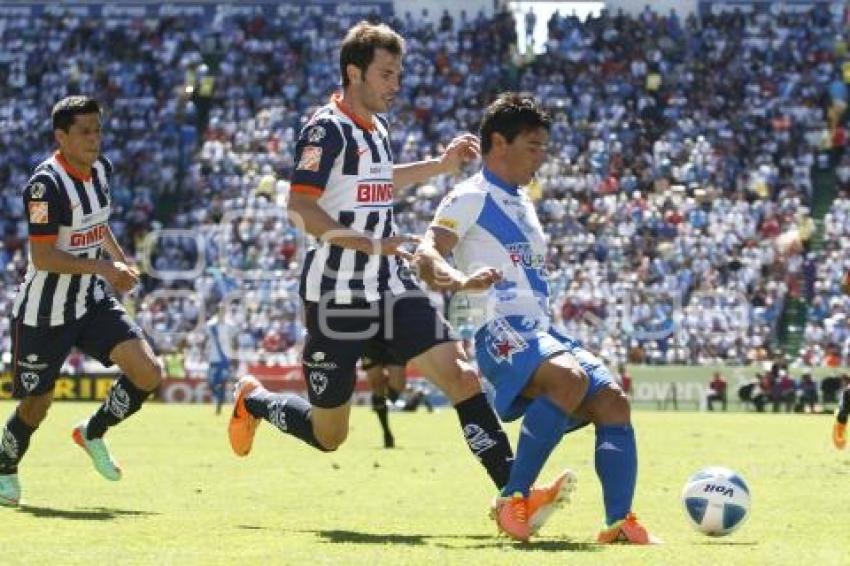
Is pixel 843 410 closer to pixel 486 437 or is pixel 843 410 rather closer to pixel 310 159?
pixel 486 437

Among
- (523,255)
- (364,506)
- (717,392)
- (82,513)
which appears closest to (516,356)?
(523,255)

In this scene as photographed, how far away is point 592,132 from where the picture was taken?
45.6 meters

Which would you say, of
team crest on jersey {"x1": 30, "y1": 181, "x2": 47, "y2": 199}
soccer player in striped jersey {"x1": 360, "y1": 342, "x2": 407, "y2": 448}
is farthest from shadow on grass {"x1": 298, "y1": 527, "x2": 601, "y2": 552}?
soccer player in striped jersey {"x1": 360, "y1": 342, "x2": 407, "y2": 448}

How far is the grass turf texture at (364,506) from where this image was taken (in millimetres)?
8445

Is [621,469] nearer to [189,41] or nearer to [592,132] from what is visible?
[592,132]

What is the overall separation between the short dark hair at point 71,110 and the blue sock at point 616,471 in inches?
180

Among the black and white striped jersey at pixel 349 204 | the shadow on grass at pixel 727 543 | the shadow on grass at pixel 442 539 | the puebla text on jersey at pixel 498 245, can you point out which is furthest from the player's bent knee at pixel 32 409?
the shadow on grass at pixel 727 543

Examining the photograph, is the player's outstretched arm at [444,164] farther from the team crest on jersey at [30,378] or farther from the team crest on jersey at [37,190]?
the team crest on jersey at [30,378]

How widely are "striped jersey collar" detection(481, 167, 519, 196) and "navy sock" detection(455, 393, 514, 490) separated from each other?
46.6 inches

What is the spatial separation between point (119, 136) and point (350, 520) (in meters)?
38.7

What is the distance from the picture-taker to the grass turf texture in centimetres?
845

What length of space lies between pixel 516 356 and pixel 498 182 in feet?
3.26

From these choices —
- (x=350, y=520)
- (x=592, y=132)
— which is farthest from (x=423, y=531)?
(x=592, y=132)

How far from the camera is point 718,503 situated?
9.33 metres
